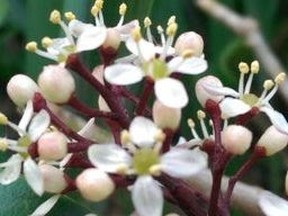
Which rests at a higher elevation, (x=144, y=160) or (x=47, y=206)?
(x=144, y=160)

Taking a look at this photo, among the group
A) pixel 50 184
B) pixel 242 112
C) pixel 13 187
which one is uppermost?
pixel 242 112

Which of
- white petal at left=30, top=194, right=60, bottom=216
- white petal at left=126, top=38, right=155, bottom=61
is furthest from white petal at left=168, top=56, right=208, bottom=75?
white petal at left=30, top=194, right=60, bottom=216

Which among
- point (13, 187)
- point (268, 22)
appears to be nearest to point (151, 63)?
point (13, 187)

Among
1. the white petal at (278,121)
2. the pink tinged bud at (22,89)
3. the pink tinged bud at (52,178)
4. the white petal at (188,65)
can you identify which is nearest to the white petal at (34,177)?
the pink tinged bud at (52,178)

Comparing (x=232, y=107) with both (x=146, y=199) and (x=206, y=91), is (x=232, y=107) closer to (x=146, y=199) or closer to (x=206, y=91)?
(x=206, y=91)

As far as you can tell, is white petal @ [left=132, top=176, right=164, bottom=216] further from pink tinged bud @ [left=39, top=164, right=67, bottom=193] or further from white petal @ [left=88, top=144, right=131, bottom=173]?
pink tinged bud @ [left=39, top=164, right=67, bottom=193]

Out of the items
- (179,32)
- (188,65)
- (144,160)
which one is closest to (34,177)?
(144,160)

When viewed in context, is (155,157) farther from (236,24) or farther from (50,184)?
(236,24)
